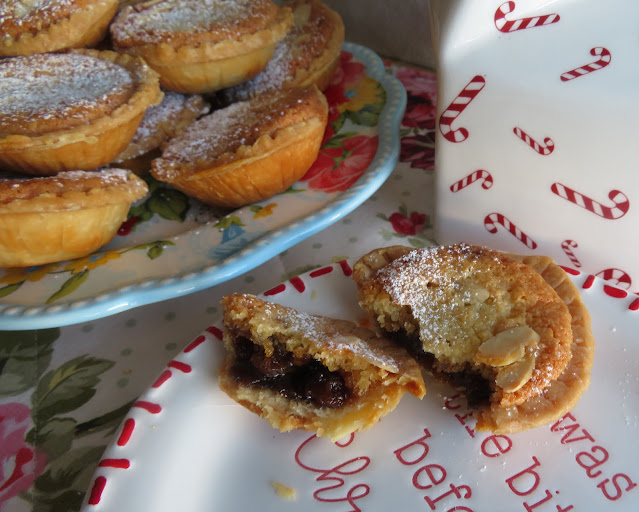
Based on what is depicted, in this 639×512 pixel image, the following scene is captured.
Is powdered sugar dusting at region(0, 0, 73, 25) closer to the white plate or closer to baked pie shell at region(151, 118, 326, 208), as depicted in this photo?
baked pie shell at region(151, 118, 326, 208)

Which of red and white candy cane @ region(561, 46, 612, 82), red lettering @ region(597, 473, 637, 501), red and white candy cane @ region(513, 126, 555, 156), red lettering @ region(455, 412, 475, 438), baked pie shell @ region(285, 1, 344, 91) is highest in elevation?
red and white candy cane @ region(561, 46, 612, 82)

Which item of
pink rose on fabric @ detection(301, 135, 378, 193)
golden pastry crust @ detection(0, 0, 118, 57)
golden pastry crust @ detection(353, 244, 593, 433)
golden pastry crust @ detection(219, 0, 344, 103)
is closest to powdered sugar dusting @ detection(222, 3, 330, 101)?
golden pastry crust @ detection(219, 0, 344, 103)

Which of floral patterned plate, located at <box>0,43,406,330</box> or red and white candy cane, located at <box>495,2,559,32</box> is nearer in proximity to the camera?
red and white candy cane, located at <box>495,2,559,32</box>

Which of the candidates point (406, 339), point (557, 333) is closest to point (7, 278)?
point (406, 339)

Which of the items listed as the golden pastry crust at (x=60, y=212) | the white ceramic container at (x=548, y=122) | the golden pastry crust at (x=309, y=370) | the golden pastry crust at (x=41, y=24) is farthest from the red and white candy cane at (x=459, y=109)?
the golden pastry crust at (x=41, y=24)

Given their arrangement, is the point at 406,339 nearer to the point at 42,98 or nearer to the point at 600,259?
the point at 600,259

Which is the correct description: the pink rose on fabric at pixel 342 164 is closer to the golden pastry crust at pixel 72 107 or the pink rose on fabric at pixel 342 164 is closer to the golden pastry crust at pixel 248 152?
the golden pastry crust at pixel 248 152

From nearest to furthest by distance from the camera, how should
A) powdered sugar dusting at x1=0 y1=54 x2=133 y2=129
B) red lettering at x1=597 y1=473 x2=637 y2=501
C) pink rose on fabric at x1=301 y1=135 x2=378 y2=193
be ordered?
red lettering at x1=597 y1=473 x2=637 y2=501 < powdered sugar dusting at x1=0 y1=54 x2=133 y2=129 < pink rose on fabric at x1=301 y1=135 x2=378 y2=193
